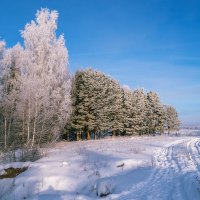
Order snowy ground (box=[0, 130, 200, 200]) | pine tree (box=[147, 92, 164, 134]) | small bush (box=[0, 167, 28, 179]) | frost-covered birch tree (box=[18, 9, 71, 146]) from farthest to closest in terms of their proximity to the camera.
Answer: pine tree (box=[147, 92, 164, 134]) → frost-covered birch tree (box=[18, 9, 71, 146]) → small bush (box=[0, 167, 28, 179]) → snowy ground (box=[0, 130, 200, 200])

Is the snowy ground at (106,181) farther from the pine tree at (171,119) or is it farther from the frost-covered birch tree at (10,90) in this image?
the pine tree at (171,119)

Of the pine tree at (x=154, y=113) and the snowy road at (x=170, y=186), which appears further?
the pine tree at (x=154, y=113)

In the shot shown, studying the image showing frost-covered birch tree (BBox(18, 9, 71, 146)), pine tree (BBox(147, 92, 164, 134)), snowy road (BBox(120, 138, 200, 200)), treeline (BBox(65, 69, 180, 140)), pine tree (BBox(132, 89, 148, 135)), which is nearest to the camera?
snowy road (BBox(120, 138, 200, 200))

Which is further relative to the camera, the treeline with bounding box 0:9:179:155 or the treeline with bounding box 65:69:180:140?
the treeline with bounding box 65:69:180:140

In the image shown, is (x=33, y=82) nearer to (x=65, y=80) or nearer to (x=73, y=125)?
(x=65, y=80)

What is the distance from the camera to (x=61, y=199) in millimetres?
10539

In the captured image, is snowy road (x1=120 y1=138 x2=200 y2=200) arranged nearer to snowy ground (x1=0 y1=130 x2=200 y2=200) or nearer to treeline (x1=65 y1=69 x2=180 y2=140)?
snowy ground (x1=0 y1=130 x2=200 y2=200)

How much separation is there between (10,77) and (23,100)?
3.69 metres

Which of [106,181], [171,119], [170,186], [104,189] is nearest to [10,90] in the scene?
[106,181]

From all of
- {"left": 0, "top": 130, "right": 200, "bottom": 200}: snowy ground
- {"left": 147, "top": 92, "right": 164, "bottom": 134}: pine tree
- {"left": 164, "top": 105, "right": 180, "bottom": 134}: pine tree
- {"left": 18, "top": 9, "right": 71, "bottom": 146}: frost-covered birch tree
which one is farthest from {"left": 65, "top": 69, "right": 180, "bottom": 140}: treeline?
{"left": 0, "top": 130, "right": 200, "bottom": 200}: snowy ground

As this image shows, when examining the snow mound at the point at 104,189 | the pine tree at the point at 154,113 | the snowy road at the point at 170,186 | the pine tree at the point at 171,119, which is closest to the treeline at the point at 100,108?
the pine tree at the point at 154,113

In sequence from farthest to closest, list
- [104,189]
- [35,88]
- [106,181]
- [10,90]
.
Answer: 1. [10,90]
2. [35,88]
3. [106,181]
4. [104,189]

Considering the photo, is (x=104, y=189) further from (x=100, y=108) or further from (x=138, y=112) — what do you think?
(x=138, y=112)

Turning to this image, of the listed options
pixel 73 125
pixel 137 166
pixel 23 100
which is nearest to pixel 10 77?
pixel 23 100
